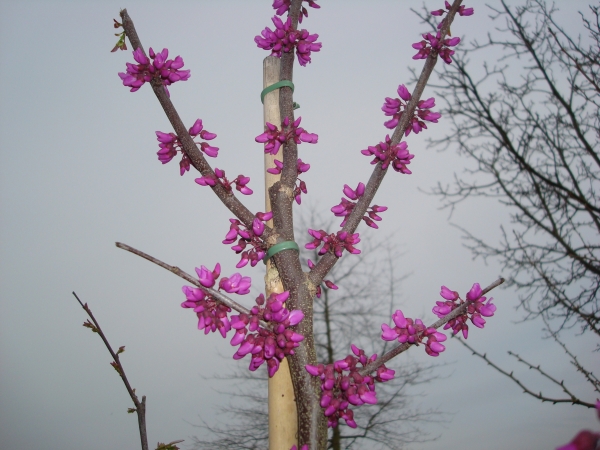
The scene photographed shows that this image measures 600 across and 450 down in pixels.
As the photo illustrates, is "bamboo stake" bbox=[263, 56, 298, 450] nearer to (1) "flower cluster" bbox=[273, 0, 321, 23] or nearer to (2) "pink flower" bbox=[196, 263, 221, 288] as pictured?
(2) "pink flower" bbox=[196, 263, 221, 288]

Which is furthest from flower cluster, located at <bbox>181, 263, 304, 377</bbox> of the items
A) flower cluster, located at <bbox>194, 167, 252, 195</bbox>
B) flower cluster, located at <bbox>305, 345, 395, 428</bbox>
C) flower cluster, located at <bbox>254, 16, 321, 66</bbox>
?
flower cluster, located at <bbox>254, 16, 321, 66</bbox>

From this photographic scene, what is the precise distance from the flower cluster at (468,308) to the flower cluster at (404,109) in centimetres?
75

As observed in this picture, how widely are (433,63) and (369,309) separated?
7326 millimetres

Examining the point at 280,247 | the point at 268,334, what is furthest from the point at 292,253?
the point at 268,334

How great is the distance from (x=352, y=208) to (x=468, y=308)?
0.60m

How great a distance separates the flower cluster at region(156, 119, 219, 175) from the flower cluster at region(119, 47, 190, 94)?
18 centimetres

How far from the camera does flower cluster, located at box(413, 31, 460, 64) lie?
1940 mm

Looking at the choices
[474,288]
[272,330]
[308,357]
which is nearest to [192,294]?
[272,330]

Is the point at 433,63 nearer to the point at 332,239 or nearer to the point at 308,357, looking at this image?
the point at 332,239

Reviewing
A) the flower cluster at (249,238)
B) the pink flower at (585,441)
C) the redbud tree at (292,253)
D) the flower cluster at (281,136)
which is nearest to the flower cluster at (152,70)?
the redbud tree at (292,253)

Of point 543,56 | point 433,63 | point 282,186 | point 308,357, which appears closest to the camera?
point 308,357

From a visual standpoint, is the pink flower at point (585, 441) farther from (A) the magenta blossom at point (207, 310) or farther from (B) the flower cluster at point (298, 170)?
(B) the flower cluster at point (298, 170)

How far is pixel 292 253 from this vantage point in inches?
61.4

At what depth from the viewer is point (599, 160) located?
3504 millimetres
